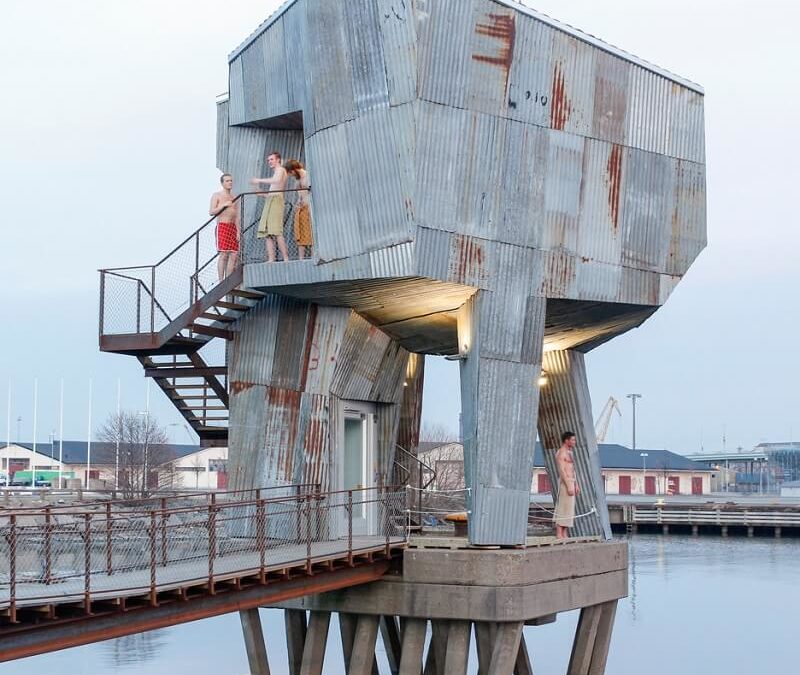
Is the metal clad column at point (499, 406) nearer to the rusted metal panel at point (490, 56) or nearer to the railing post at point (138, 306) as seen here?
the rusted metal panel at point (490, 56)

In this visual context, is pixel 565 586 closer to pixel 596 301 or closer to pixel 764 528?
pixel 596 301

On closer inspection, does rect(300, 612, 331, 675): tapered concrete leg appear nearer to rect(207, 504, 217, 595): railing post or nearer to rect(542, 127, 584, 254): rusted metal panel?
rect(207, 504, 217, 595): railing post

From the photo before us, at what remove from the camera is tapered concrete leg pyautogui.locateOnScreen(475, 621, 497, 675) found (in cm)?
2509

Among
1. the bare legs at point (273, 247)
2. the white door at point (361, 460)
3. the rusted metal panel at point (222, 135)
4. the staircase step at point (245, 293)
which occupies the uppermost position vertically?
the rusted metal panel at point (222, 135)

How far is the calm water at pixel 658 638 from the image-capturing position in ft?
155

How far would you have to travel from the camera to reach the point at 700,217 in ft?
96.7

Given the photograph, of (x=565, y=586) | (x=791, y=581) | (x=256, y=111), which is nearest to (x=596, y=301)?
(x=565, y=586)

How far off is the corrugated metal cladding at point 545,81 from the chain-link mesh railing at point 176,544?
25.0 ft

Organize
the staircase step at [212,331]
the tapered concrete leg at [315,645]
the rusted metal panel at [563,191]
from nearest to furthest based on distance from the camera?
1. the tapered concrete leg at [315,645]
2. the rusted metal panel at [563,191]
3. the staircase step at [212,331]

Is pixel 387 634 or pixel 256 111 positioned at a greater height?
pixel 256 111

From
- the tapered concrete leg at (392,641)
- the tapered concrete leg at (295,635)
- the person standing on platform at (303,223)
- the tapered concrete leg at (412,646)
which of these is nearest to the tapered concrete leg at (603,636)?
the tapered concrete leg at (392,641)

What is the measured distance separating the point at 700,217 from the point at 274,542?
11.3m

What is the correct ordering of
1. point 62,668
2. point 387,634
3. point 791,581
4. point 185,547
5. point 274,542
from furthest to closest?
1. point 791,581
2. point 62,668
3. point 387,634
4. point 274,542
5. point 185,547

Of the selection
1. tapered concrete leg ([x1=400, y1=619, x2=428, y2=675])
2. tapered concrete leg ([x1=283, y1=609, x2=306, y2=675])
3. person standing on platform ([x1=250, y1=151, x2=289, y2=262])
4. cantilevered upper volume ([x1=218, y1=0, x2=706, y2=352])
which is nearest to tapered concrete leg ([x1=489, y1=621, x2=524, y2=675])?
tapered concrete leg ([x1=400, y1=619, x2=428, y2=675])
